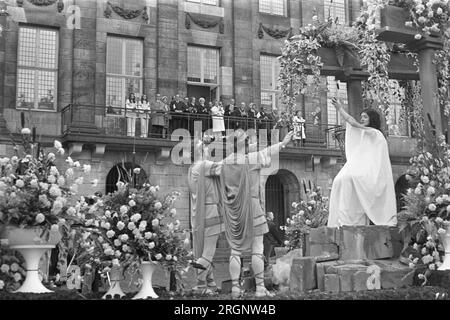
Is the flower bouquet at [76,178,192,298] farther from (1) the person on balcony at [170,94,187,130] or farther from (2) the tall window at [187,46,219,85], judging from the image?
(2) the tall window at [187,46,219,85]

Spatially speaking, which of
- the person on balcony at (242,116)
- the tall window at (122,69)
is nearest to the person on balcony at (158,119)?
the tall window at (122,69)

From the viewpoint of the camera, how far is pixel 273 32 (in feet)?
81.9

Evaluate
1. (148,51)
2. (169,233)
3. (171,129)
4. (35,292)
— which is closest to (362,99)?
(169,233)

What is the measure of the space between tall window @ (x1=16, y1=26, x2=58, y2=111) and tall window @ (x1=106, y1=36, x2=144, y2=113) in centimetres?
188

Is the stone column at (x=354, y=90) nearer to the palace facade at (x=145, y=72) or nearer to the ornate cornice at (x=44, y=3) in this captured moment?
the palace facade at (x=145, y=72)

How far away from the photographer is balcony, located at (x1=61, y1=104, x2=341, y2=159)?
20812 millimetres

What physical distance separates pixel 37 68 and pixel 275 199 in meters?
10.0

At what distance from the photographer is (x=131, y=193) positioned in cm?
771

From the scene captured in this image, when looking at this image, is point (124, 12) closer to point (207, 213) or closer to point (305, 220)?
point (305, 220)

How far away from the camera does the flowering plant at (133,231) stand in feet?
→ 24.1

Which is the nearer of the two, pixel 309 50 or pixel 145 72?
pixel 309 50

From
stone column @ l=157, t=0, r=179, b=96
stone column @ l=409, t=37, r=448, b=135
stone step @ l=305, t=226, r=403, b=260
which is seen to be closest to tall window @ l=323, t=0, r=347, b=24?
stone column @ l=157, t=0, r=179, b=96

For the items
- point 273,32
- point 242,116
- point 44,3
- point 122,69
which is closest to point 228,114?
point 242,116
